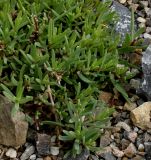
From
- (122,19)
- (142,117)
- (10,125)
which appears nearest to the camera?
(10,125)

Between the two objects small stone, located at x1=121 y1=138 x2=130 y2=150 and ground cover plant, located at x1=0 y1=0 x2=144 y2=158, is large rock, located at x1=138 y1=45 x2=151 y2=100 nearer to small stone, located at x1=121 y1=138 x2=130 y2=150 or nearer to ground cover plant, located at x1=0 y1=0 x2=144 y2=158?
ground cover plant, located at x1=0 y1=0 x2=144 y2=158

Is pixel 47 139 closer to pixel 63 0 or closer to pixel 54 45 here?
pixel 54 45

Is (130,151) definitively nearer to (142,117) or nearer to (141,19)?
(142,117)

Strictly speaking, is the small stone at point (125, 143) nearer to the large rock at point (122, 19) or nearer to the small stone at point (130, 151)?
the small stone at point (130, 151)

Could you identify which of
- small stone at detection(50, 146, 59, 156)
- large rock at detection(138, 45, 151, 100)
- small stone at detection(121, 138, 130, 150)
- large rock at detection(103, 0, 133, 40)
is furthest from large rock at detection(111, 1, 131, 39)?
small stone at detection(50, 146, 59, 156)

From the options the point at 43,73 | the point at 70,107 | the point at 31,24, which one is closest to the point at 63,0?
the point at 31,24

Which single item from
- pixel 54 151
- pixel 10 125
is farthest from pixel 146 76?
pixel 10 125

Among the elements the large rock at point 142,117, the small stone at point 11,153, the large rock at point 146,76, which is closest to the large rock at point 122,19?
the large rock at point 146,76
